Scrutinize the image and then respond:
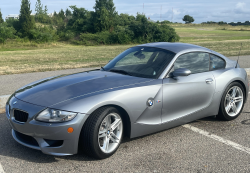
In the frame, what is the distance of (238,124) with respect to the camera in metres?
5.11

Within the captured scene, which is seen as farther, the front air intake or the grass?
the grass

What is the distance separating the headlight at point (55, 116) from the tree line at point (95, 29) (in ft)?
111

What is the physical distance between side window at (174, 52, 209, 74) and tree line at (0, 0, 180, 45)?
1296 inches

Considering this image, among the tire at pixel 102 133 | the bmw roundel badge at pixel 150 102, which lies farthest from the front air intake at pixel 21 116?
the bmw roundel badge at pixel 150 102

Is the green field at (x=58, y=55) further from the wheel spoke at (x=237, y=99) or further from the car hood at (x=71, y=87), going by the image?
the wheel spoke at (x=237, y=99)

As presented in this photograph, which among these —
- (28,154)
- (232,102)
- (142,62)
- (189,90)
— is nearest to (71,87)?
(28,154)

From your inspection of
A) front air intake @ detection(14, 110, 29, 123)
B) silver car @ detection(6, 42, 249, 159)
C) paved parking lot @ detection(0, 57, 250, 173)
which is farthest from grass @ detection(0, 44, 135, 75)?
front air intake @ detection(14, 110, 29, 123)

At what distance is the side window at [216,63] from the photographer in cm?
502

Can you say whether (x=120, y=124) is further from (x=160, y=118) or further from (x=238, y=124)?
(x=238, y=124)

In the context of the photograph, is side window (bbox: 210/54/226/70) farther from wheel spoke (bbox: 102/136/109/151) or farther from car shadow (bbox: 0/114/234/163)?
wheel spoke (bbox: 102/136/109/151)

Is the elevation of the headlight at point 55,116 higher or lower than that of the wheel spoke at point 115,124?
higher

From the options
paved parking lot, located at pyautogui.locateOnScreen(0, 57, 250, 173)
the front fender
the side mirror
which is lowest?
paved parking lot, located at pyautogui.locateOnScreen(0, 57, 250, 173)

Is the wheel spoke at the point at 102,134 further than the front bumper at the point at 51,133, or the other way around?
the wheel spoke at the point at 102,134

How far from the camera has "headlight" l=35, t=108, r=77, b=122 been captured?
3260mm
